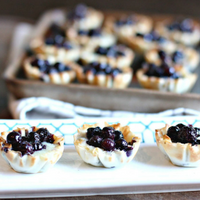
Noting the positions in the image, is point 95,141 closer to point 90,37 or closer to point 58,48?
point 58,48

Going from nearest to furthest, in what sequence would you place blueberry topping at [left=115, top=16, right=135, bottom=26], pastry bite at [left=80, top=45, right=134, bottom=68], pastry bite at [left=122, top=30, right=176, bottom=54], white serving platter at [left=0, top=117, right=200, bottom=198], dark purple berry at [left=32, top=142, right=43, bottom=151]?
white serving platter at [left=0, top=117, right=200, bottom=198] < dark purple berry at [left=32, top=142, right=43, bottom=151] < pastry bite at [left=80, top=45, right=134, bottom=68] < pastry bite at [left=122, top=30, right=176, bottom=54] < blueberry topping at [left=115, top=16, right=135, bottom=26]

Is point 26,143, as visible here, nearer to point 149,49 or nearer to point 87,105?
point 87,105

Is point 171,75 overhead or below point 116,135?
overhead

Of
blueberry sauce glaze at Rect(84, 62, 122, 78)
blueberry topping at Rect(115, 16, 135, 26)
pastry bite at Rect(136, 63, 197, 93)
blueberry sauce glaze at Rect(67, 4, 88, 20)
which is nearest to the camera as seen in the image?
pastry bite at Rect(136, 63, 197, 93)

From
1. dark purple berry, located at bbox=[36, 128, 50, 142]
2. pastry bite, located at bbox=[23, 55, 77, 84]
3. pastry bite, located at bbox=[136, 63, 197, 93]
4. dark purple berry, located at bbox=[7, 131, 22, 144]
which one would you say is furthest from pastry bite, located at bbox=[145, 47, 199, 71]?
dark purple berry, located at bbox=[7, 131, 22, 144]

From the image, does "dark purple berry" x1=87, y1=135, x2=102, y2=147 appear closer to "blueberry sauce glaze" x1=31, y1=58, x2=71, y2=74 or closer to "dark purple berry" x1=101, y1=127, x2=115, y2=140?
"dark purple berry" x1=101, y1=127, x2=115, y2=140

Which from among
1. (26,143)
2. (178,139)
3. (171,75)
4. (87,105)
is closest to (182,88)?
(171,75)
